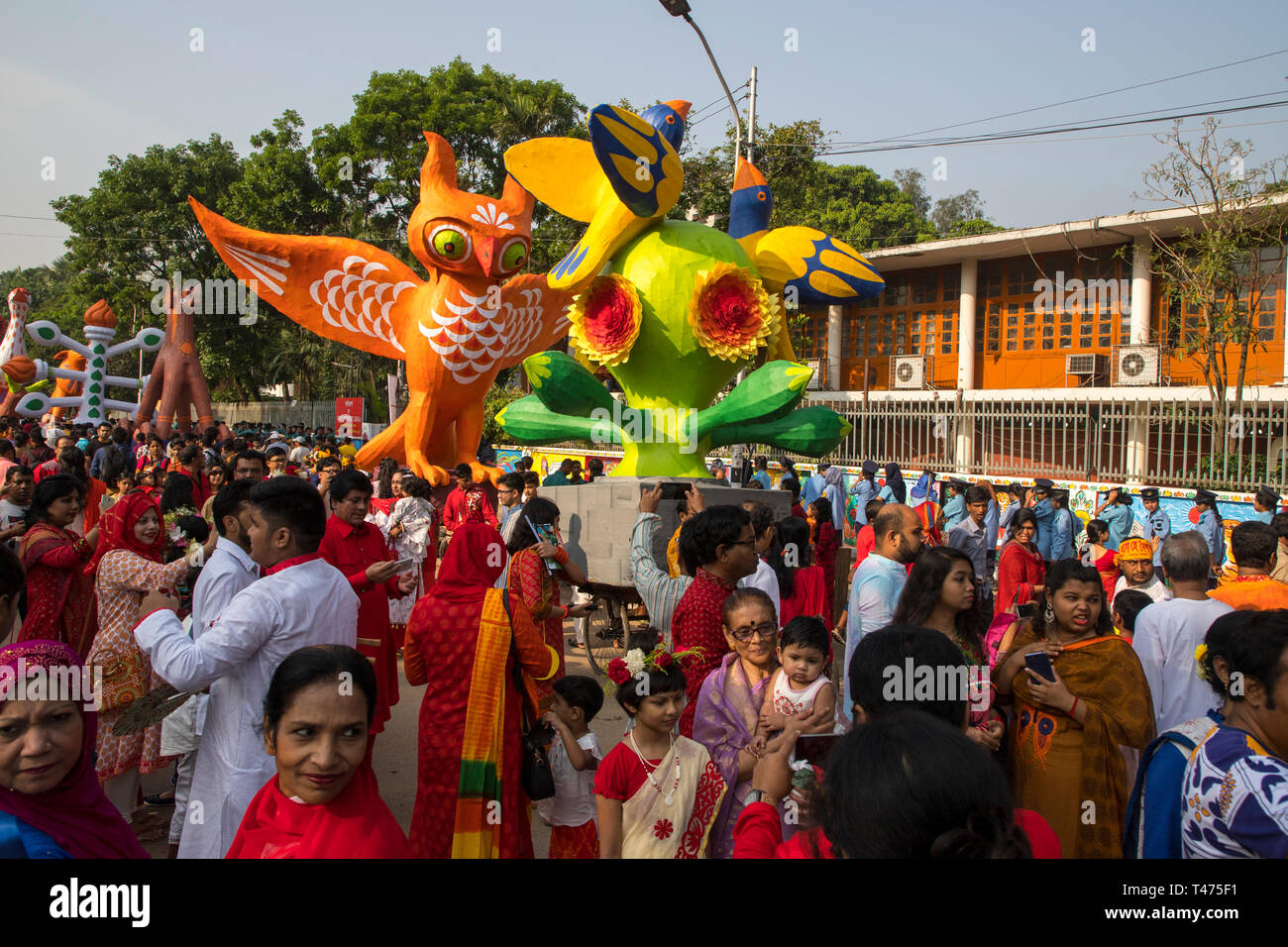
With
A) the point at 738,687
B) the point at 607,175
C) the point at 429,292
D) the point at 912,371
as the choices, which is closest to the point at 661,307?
the point at 607,175

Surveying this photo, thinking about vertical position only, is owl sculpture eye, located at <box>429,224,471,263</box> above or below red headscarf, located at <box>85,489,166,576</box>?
above

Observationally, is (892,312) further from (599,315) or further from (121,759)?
(121,759)

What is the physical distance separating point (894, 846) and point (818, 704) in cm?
133

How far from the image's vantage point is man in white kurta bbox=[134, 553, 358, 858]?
2410 mm

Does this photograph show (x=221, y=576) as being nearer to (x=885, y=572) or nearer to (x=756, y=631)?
(x=756, y=631)

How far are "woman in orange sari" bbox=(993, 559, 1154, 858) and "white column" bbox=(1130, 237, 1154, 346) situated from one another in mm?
15059

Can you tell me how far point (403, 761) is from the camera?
4.87 m

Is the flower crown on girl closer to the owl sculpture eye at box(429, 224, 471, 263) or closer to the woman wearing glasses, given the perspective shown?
the woman wearing glasses

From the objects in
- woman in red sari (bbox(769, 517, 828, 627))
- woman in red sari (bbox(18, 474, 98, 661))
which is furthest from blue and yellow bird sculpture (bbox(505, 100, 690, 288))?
woman in red sari (bbox(18, 474, 98, 661))

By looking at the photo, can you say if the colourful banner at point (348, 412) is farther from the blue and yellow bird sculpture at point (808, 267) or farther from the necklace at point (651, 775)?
the necklace at point (651, 775)

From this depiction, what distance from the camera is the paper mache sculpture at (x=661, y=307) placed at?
260 inches

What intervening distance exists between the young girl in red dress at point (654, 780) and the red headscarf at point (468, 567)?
0.75 meters

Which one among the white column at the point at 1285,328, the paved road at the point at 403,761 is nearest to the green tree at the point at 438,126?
the white column at the point at 1285,328

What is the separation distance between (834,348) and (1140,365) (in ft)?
21.4
